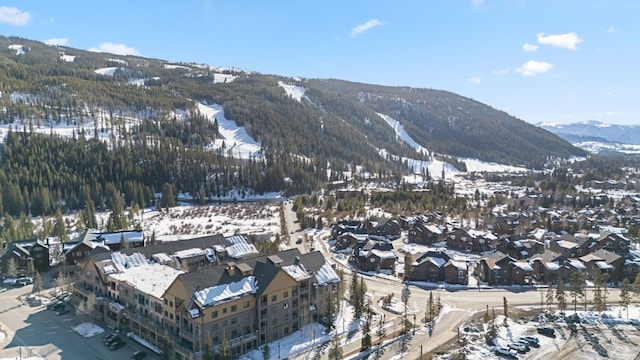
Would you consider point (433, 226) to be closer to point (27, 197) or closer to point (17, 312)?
point (17, 312)

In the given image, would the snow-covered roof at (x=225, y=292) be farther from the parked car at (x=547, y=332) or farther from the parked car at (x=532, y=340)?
the parked car at (x=547, y=332)

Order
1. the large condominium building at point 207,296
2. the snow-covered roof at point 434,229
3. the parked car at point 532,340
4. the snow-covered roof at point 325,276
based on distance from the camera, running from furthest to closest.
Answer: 1. the snow-covered roof at point 434,229
2. the snow-covered roof at point 325,276
3. the parked car at point 532,340
4. the large condominium building at point 207,296

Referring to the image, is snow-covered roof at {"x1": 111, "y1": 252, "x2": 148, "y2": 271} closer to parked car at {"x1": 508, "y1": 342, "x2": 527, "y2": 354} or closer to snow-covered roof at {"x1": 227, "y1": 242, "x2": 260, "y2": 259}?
snow-covered roof at {"x1": 227, "y1": 242, "x2": 260, "y2": 259}

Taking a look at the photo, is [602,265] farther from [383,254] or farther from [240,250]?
[240,250]

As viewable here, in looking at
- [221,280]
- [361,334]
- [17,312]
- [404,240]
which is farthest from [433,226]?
[17,312]

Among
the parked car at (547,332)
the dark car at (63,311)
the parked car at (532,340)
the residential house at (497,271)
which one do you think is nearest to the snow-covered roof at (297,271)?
the parked car at (532,340)

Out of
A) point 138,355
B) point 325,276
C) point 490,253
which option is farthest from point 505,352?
point 490,253

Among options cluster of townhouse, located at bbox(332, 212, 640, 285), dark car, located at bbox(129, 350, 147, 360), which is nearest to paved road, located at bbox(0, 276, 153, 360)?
dark car, located at bbox(129, 350, 147, 360)
